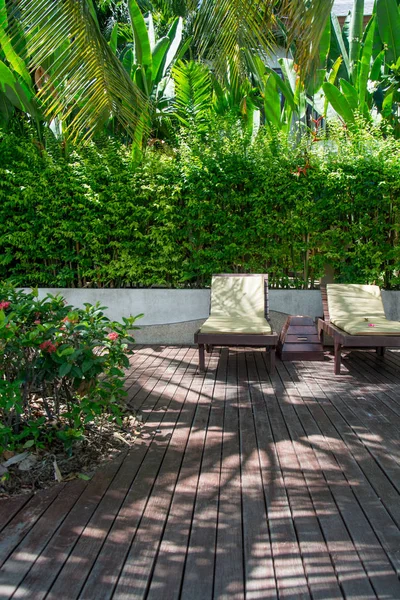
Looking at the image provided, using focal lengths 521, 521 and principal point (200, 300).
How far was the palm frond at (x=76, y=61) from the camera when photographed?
4105 millimetres

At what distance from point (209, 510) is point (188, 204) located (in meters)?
5.54

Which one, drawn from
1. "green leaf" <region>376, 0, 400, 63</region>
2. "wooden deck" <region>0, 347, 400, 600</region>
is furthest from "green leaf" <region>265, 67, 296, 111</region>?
"wooden deck" <region>0, 347, 400, 600</region>

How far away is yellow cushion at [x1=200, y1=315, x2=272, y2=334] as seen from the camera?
5879 mm

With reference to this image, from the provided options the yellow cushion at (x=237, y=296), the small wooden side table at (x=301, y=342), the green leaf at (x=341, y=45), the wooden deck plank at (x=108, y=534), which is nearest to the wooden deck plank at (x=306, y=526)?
the wooden deck plank at (x=108, y=534)

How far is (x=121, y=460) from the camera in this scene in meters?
3.42

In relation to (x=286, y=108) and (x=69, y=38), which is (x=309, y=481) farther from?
(x=286, y=108)

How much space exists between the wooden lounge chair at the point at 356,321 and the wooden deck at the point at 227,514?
116cm

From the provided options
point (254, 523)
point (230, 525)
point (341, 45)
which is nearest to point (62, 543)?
point (230, 525)


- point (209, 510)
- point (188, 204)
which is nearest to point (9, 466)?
point (209, 510)

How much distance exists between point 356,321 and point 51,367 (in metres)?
4.14

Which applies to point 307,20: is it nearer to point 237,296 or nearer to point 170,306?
point 237,296

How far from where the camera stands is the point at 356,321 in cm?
625

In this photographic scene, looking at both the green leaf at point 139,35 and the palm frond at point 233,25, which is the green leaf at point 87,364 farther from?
the green leaf at point 139,35

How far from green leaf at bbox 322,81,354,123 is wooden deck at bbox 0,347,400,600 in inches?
218
